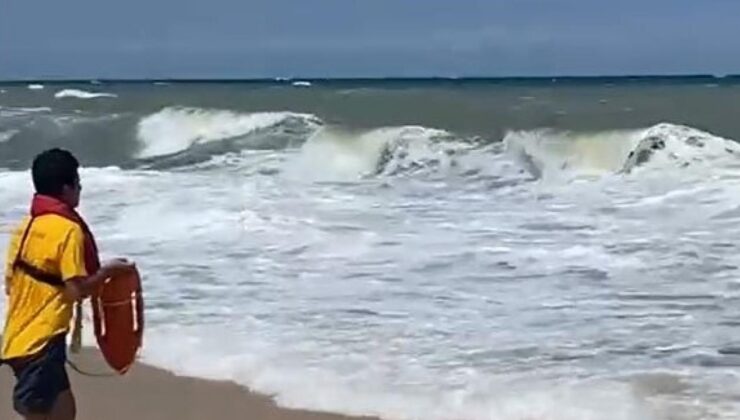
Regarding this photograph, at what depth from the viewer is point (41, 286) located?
455 cm

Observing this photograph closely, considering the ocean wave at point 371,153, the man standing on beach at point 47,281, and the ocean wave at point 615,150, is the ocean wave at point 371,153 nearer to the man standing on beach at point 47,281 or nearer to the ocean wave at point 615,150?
the ocean wave at point 615,150

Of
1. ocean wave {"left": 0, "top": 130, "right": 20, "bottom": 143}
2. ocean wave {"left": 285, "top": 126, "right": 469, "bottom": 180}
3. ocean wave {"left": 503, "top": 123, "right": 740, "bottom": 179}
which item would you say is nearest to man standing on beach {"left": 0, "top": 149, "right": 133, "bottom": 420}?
ocean wave {"left": 285, "top": 126, "right": 469, "bottom": 180}

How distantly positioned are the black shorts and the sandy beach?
6.19 ft

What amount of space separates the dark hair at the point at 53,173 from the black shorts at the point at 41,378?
44 cm

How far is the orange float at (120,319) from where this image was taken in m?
4.79

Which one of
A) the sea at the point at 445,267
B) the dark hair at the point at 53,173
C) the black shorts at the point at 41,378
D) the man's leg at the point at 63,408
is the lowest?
the sea at the point at 445,267

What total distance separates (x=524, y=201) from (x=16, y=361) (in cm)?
1279

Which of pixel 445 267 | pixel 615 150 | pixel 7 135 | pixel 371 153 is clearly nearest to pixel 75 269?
pixel 445 267

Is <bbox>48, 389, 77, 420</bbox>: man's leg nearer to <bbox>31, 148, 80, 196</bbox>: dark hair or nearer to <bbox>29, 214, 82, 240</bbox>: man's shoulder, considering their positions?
<bbox>29, 214, 82, 240</bbox>: man's shoulder

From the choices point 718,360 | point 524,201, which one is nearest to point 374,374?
point 718,360

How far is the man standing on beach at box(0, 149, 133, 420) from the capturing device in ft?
14.7

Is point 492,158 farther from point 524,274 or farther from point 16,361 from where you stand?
point 16,361

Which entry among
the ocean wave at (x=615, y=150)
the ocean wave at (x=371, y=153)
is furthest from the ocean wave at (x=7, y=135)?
the ocean wave at (x=615, y=150)

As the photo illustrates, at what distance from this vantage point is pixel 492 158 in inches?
934
